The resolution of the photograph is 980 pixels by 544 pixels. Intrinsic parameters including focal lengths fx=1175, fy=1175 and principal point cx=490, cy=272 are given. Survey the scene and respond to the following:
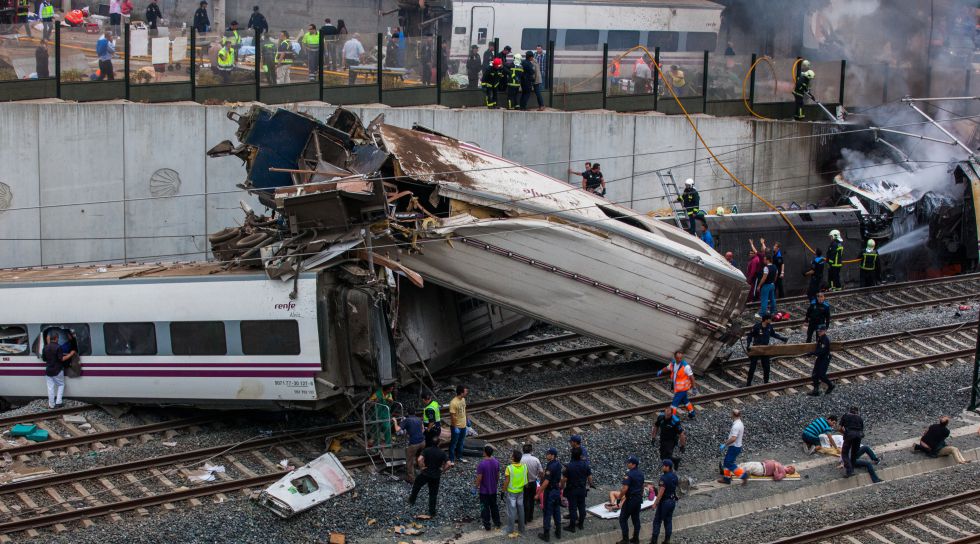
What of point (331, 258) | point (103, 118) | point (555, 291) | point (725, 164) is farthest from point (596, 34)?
point (331, 258)

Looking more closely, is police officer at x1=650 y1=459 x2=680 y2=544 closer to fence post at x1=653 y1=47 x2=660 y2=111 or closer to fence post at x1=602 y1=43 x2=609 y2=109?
fence post at x1=602 y1=43 x2=609 y2=109

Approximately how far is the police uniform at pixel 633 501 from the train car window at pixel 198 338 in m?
6.08

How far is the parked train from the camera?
16203mm

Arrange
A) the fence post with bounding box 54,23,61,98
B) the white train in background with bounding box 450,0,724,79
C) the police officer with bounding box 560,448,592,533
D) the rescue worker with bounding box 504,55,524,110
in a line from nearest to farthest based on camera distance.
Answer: the police officer with bounding box 560,448,592,533 → the fence post with bounding box 54,23,61,98 → the rescue worker with bounding box 504,55,524,110 → the white train in background with bounding box 450,0,724,79

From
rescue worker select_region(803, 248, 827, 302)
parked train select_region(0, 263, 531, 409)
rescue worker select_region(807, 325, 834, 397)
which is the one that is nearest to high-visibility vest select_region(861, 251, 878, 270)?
rescue worker select_region(803, 248, 827, 302)

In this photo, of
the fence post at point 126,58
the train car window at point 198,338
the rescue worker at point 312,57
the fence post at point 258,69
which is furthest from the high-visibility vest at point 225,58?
the train car window at point 198,338

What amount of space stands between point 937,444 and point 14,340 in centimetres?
1394

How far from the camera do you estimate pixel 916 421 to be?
18.6 meters

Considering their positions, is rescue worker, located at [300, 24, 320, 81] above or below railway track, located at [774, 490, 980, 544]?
above

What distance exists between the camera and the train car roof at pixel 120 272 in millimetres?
17125

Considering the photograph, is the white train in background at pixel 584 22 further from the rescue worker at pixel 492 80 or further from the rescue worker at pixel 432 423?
the rescue worker at pixel 432 423

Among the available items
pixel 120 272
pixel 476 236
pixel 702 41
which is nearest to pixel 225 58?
pixel 120 272

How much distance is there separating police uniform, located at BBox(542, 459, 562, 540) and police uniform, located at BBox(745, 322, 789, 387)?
6345 mm

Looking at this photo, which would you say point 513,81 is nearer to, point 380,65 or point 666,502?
point 380,65
